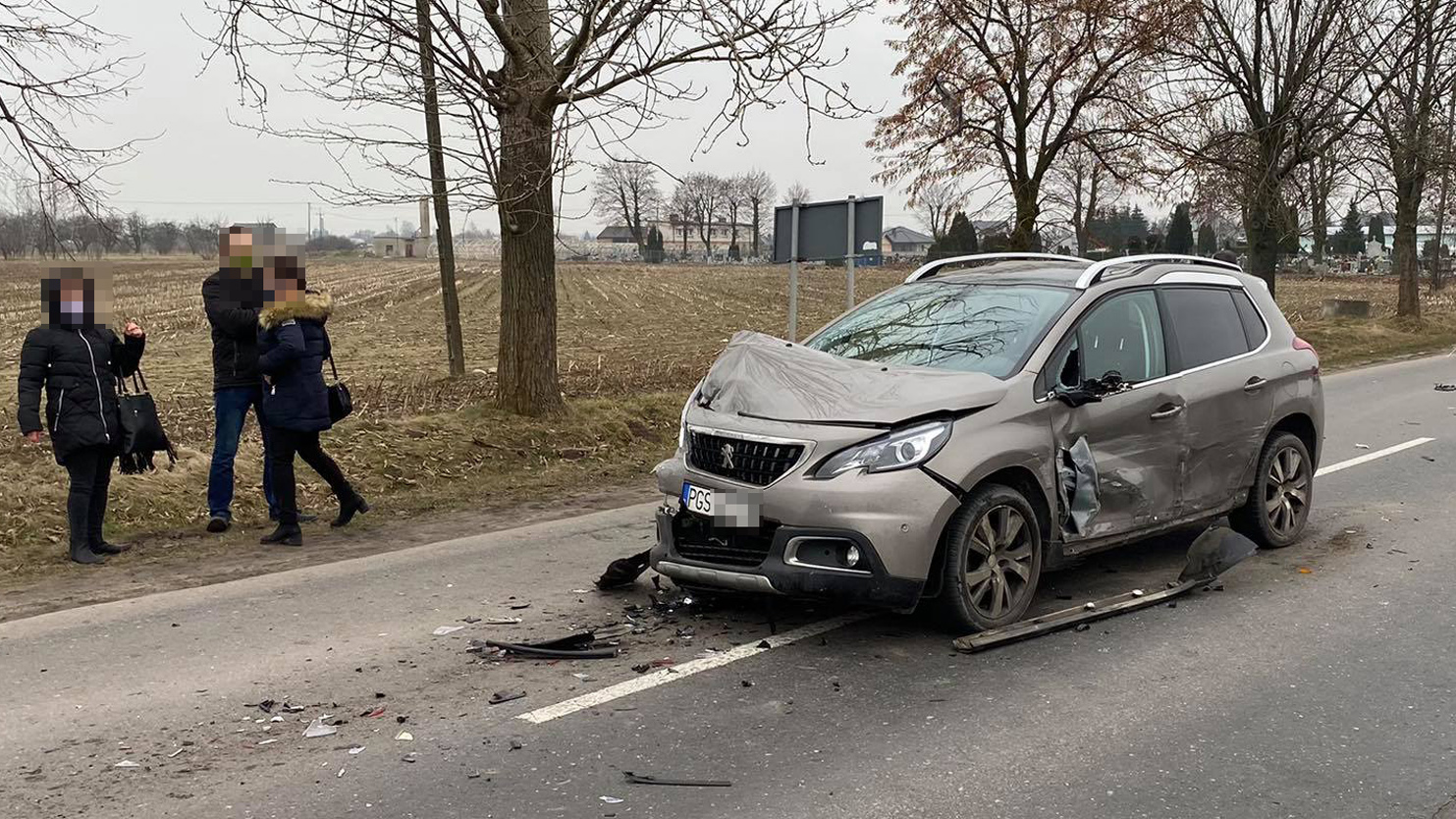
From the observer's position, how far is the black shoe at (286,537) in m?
7.34

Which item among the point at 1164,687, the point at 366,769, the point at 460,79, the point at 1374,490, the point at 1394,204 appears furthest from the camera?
the point at 1394,204

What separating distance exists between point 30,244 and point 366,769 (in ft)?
26.2

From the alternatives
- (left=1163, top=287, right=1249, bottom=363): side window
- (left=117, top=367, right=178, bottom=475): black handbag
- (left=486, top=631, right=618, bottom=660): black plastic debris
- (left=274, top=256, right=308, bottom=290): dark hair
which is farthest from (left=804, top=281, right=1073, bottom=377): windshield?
(left=117, top=367, right=178, bottom=475): black handbag

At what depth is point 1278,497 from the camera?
684 cm

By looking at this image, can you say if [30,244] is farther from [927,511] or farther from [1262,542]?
[1262,542]

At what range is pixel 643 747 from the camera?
13.3ft

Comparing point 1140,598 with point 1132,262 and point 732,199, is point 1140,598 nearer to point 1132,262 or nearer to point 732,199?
point 1132,262

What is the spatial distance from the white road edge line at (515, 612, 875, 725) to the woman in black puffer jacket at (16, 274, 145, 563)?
395 centimetres

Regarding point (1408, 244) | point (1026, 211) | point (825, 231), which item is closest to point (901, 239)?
point (1408, 244)

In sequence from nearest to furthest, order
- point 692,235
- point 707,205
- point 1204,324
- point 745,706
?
point 745,706 → point 1204,324 → point 707,205 → point 692,235

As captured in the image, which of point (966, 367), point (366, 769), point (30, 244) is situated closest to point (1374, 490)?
point (966, 367)

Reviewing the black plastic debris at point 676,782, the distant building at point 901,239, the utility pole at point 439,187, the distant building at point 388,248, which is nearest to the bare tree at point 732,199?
the distant building at point 901,239

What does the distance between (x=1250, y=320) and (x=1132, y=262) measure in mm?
1087

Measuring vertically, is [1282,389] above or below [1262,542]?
above
